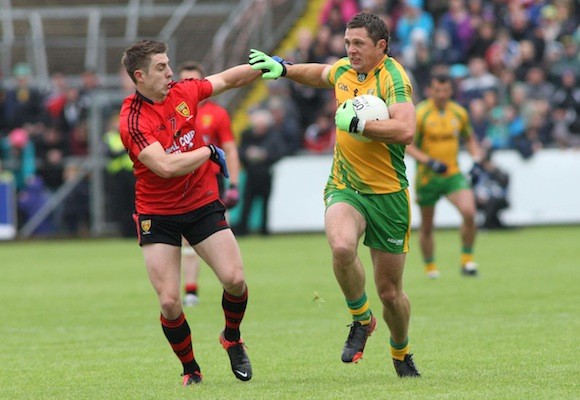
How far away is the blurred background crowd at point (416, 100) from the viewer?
2503 centimetres

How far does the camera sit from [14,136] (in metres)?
24.8

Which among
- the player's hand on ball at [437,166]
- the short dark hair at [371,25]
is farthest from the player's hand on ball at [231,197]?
the short dark hair at [371,25]

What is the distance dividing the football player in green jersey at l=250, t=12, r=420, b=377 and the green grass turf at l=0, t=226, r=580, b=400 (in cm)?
41

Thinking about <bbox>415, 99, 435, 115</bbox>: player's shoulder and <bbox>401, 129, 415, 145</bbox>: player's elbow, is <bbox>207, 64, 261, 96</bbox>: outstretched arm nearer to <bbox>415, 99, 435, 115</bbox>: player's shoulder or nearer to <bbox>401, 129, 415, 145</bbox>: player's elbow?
<bbox>401, 129, 415, 145</bbox>: player's elbow

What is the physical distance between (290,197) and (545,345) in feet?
50.2

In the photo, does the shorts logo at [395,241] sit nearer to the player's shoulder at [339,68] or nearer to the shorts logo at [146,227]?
the player's shoulder at [339,68]

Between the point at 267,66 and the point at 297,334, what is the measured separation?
3125 millimetres

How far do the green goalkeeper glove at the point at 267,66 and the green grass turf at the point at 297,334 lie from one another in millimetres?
2079

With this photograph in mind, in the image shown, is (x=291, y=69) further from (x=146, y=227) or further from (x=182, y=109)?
(x=146, y=227)

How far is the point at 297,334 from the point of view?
1130cm

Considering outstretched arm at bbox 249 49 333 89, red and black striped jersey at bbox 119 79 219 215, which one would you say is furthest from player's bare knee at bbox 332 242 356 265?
outstretched arm at bbox 249 49 333 89

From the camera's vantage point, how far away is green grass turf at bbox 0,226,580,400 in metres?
8.40

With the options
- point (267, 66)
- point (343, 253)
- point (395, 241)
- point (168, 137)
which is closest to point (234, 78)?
point (267, 66)

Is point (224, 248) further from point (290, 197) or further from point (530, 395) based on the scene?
point (290, 197)
